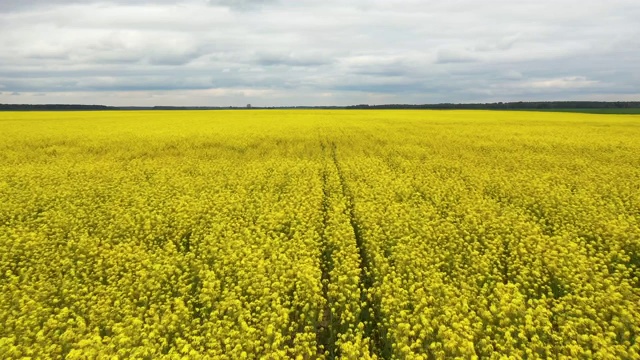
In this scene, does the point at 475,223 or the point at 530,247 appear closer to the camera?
the point at 530,247

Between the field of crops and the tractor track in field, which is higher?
the field of crops

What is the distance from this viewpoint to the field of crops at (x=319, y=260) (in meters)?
5.57

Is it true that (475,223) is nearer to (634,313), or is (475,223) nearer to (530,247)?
(530,247)

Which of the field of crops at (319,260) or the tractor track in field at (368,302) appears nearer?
the field of crops at (319,260)

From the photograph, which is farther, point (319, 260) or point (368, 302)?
point (319, 260)

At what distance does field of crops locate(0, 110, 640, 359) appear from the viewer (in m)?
5.57

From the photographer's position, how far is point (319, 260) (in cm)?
795

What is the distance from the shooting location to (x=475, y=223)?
32.4ft

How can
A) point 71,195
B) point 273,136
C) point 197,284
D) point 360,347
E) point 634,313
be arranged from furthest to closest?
point 273,136
point 71,195
point 197,284
point 634,313
point 360,347

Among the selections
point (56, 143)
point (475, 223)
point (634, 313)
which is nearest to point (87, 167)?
point (56, 143)

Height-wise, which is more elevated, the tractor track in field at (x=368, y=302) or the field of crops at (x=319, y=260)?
the field of crops at (x=319, y=260)

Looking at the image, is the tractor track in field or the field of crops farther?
the tractor track in field

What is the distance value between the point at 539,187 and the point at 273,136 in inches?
651

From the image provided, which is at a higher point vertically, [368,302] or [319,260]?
[319,260]
